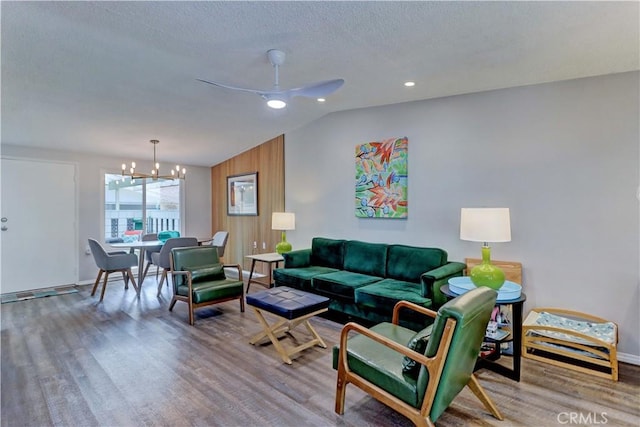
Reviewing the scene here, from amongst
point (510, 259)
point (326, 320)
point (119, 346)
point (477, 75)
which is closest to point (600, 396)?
point (510, 259)

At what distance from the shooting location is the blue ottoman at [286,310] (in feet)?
9.41

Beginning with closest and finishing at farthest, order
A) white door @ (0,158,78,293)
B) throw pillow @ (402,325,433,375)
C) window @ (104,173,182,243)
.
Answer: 1. throw pillow @ (402,325,433,375)
2. white door @ (0,158,78,293)
3. window @ (104,173,182,243)

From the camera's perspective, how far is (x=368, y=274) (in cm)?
418

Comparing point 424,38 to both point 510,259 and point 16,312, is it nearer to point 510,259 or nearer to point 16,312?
point 510,259

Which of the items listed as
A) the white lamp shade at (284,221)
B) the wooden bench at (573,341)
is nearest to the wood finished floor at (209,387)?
the wooden bench at (573,341)

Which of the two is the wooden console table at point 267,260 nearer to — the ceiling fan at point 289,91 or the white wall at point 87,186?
the ceiling fan at point 289,91

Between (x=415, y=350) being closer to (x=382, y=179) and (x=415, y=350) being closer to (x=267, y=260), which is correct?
(x=382, y=179)

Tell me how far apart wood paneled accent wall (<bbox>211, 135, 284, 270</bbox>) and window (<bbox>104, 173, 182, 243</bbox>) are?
2.94 feet

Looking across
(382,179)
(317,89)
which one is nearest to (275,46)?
(317,89)

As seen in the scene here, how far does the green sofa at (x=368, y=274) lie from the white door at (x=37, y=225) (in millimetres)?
3920

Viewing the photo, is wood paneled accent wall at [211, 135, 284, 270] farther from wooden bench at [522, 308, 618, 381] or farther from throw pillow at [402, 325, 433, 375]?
throw pillow at [402, 325, 433, 375]

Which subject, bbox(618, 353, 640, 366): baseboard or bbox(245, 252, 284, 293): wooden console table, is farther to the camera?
bbox(245, 252, 284, 293): wooden console table

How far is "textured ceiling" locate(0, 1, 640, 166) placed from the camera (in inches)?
85.5
